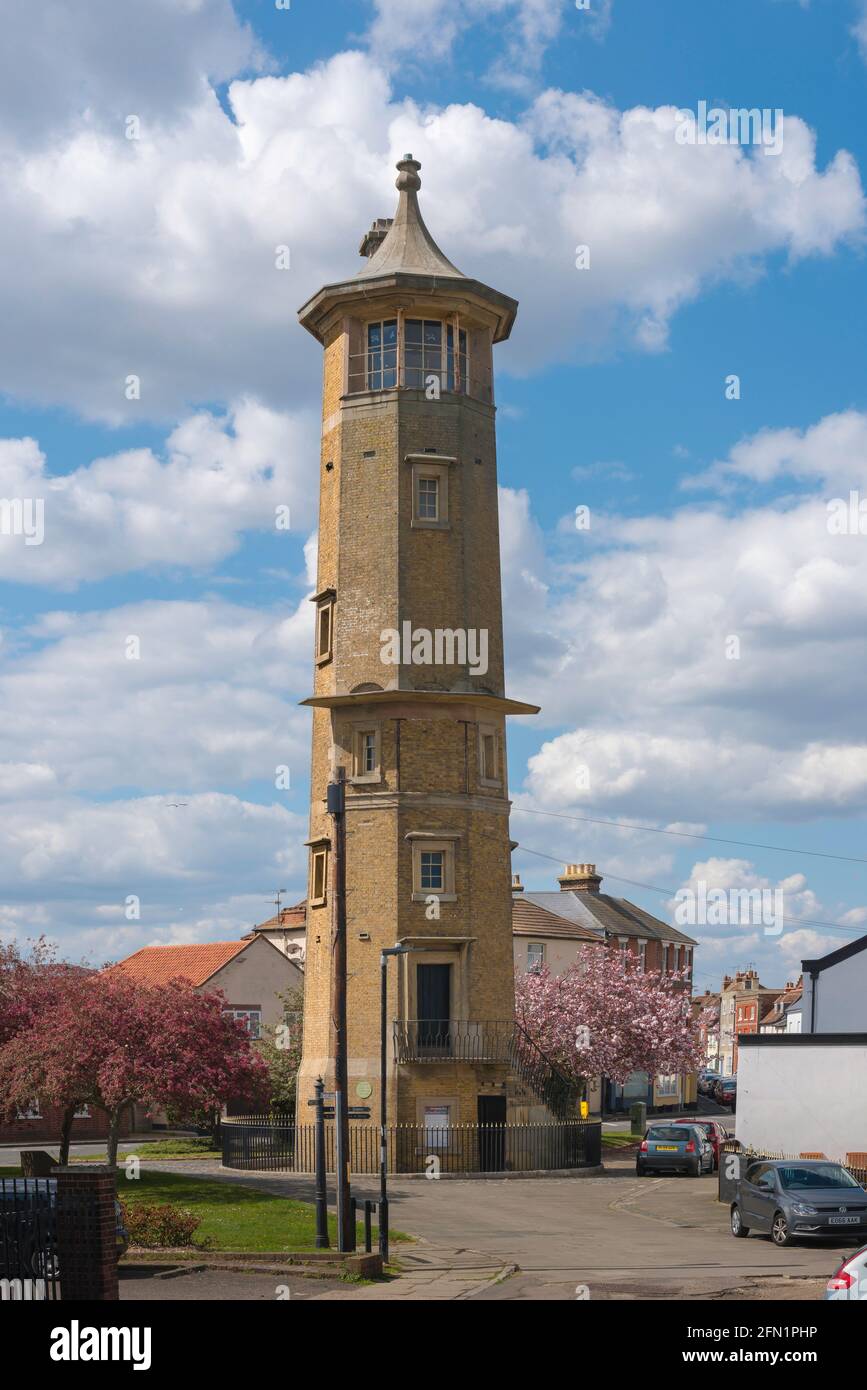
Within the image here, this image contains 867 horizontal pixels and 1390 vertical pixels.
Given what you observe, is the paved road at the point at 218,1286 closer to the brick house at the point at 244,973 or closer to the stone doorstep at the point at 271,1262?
the stone doorstep at the point at 271,1262

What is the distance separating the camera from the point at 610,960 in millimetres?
70688

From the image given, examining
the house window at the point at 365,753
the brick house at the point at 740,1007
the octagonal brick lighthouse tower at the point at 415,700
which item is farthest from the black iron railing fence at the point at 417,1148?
the brick house at the point at 740,1007

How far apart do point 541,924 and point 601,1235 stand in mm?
54084

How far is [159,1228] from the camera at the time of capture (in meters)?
28.0

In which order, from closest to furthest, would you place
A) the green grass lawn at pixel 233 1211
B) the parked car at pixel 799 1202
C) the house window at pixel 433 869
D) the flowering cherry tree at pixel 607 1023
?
the parked car at pixel 799 1202
the green grass lawn at pixel 233 1211
the house window at pixel 433 869
the flowering cherry tree at pixel 607 1023

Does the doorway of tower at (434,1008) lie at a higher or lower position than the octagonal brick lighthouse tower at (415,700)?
lower

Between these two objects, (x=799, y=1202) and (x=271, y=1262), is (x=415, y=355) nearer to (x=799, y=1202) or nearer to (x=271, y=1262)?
(x=799, y=1202)

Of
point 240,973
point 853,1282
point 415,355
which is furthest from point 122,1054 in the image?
point 240,973

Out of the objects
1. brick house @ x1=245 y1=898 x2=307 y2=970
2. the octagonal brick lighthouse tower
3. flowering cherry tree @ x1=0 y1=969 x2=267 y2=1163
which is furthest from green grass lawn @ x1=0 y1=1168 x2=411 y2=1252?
brick house @ x1=245 y1=898 x2=307 y2=970

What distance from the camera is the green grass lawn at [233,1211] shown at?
2895cm

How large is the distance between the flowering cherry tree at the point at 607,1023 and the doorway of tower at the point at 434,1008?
45.6 ft

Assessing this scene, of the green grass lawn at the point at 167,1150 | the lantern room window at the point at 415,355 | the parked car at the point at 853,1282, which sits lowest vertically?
the green grass lawn at the point at 167,1150

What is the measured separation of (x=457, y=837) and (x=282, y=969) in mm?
28794
